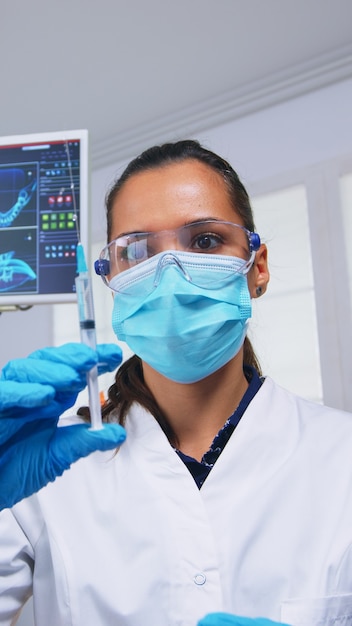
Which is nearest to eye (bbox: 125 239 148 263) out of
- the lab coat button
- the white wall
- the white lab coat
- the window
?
the white lab coat

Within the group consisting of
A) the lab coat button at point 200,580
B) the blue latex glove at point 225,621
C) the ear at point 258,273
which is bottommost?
the lab coat button at point 200,580

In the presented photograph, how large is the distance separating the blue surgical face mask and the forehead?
0.09 metres

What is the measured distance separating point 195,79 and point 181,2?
508 millimetres

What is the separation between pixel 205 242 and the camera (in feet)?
4.11

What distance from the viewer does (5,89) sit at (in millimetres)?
2963

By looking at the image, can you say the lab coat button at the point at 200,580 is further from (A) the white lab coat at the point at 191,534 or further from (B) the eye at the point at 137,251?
(B) the eye at the point at 137,251

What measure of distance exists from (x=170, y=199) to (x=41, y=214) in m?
0.53

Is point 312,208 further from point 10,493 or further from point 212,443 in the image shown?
point 10,493

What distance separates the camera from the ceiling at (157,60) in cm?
253

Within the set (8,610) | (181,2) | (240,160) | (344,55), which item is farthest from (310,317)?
(8,610)

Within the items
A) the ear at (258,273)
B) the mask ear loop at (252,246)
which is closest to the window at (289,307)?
the ear at (258,273)

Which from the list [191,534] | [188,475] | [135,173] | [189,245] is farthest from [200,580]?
[135,173]

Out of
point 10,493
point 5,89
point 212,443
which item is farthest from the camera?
point 5,89

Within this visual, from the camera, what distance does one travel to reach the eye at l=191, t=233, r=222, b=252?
1.25m
